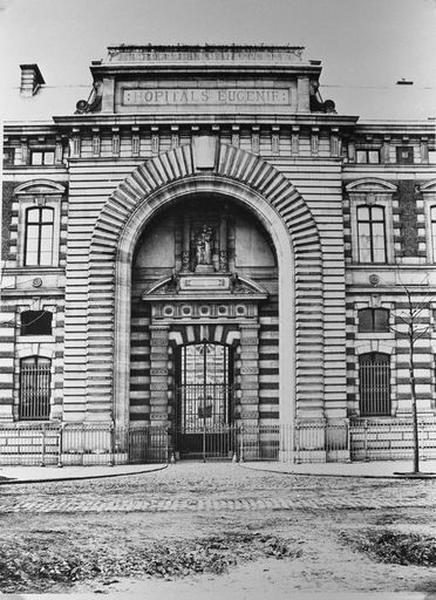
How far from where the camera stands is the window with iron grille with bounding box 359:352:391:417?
910cm

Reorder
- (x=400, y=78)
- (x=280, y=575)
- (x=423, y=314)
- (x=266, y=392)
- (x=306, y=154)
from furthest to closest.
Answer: (x=266, y=392)
(x=306, y=154)
(x=423, y=314)
(x=400, y=78)
(x=280, y=575)

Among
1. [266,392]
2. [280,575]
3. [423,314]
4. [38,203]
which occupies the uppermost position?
[38,203]

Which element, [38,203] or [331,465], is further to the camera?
[38,203]

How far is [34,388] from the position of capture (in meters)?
9.69

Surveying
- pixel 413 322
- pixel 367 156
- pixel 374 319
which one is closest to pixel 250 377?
pixel 374 319

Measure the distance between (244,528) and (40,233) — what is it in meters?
5.64

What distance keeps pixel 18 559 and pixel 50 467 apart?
3.06 m

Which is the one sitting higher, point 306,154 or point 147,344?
→ point 306,154

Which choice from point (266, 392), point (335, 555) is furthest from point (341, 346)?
point (335, 555)

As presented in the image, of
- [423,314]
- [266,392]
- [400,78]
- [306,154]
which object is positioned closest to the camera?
[400,78]

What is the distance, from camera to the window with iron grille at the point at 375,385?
358 inches

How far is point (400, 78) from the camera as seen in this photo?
7.47 m

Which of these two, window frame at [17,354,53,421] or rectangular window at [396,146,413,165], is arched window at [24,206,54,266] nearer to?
window frame at [17,354,53,421]

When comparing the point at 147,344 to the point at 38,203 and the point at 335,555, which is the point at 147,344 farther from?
the point at 335,555
